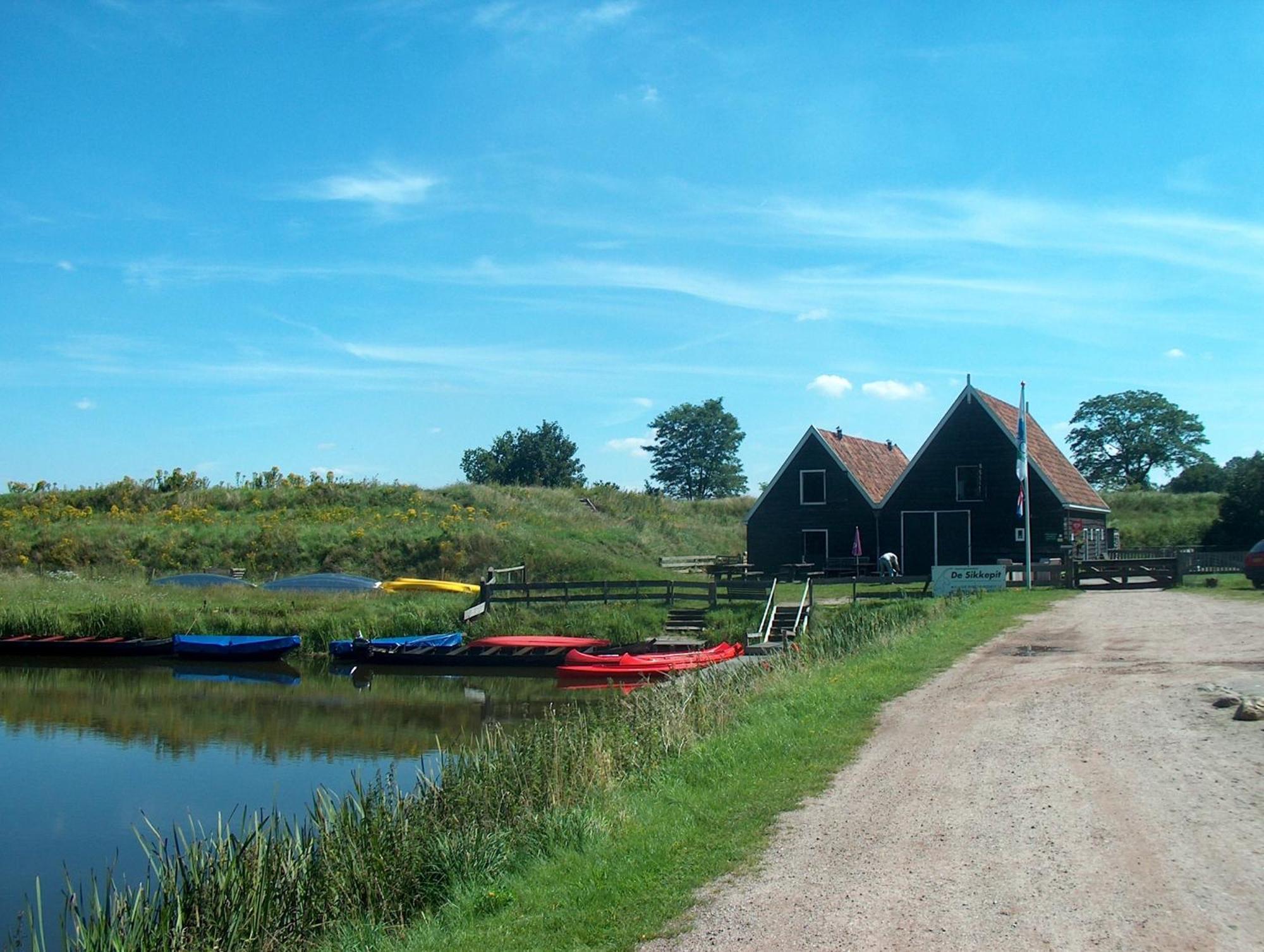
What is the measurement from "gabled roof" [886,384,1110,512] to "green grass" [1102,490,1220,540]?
33.0 ft

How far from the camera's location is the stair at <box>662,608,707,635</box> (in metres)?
32.3

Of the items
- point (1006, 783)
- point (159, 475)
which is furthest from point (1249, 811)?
point (159, 475)

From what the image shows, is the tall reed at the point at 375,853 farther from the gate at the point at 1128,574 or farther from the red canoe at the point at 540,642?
the gate at the point at 1128,574

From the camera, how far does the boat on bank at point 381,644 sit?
3191 centimetres

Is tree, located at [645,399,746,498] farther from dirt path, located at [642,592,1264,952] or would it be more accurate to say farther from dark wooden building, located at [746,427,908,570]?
dirt path, located at [642,592,1264,952]

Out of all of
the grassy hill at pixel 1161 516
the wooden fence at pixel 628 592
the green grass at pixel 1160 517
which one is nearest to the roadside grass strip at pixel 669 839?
the wooden fence at pixel 628 592

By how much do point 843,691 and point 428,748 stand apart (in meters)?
8.46

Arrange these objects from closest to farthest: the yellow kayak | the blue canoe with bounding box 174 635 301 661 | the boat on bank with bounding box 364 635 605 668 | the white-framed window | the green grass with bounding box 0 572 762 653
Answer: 1. the boat on bank with bounding box 364 635 605 668
2. the blue canoe with bounding box 174 635 301 661
3. the green grass with bounding box 0 572 762 653
4. the yellow kayak
5. the white-framed window

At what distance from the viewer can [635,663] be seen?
91.8 ft

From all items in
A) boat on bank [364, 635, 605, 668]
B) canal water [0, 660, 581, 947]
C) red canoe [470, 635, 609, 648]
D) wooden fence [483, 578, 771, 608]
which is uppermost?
wooden fence [483, 578, 771, 608]

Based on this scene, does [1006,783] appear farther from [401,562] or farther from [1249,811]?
[401,562]

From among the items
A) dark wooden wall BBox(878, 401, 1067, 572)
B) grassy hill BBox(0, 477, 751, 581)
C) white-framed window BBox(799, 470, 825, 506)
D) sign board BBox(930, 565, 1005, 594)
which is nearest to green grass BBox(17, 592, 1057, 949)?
sign board BBox(930, 565, 1005, 594)

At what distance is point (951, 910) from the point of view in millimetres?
6613

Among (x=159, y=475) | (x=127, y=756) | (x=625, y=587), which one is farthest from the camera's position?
(x=159, y=475)
